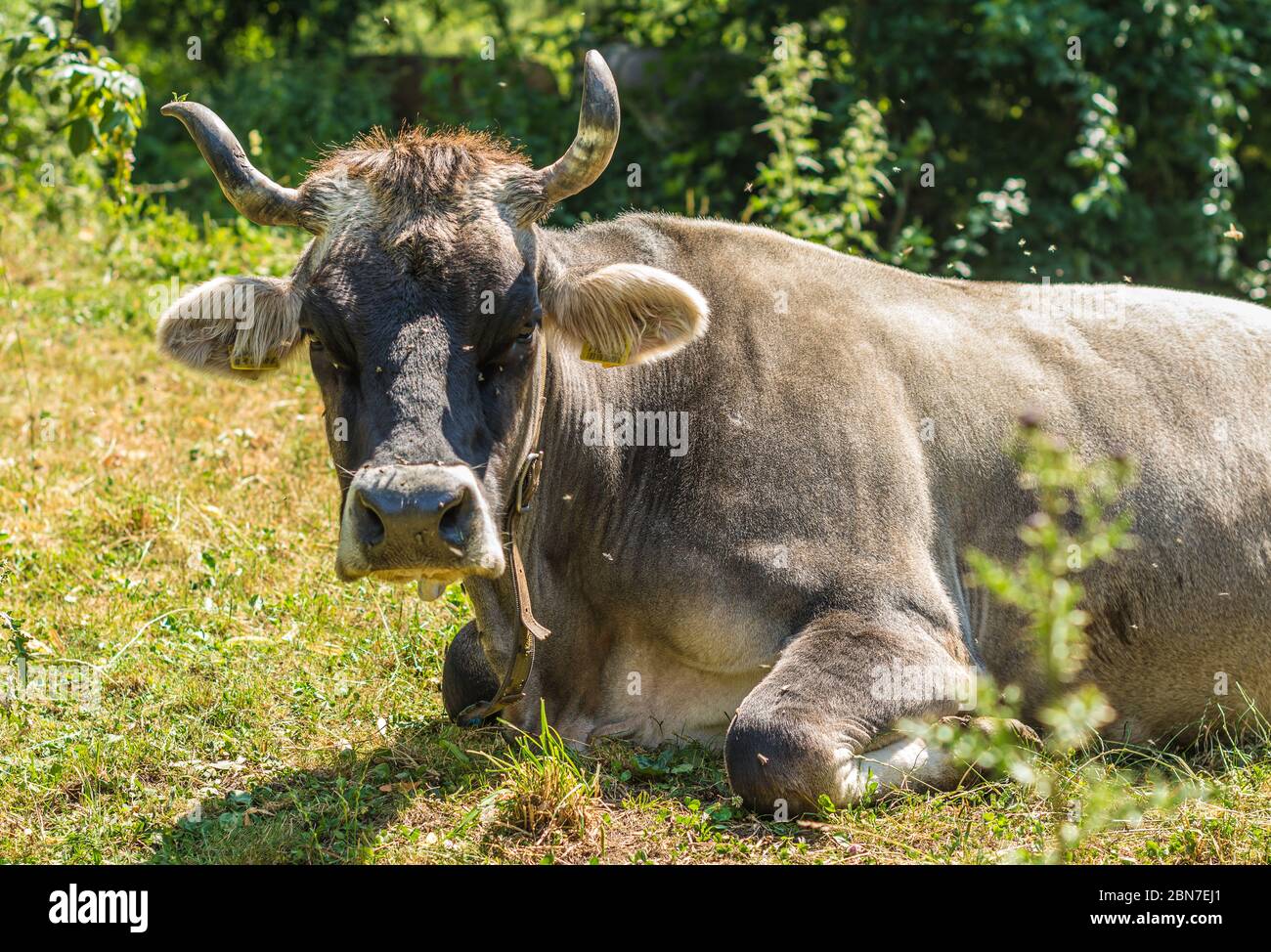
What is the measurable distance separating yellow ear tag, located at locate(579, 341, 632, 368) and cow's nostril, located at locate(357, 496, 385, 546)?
49.7 inches

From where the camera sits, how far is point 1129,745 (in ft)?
20.4

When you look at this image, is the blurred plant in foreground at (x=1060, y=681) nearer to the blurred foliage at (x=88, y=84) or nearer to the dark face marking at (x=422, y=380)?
the dark face marking at (x=422, y=380)

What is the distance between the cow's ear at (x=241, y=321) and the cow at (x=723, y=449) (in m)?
0.01

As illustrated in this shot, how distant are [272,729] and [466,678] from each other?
789mm

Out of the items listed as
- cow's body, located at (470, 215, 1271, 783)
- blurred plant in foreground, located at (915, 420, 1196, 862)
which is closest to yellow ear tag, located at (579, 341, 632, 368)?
cow's body, located at (470, 215, 1271, 783)

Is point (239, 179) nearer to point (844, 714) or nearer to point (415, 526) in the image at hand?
point (415, 526)

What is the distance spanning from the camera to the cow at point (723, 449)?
504cm

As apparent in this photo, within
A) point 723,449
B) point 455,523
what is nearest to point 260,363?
point 455,523

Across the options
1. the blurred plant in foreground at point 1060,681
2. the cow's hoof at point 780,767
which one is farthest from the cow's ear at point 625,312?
the blurred plant in foreground at point 1060,681

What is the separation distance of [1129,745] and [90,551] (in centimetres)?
497

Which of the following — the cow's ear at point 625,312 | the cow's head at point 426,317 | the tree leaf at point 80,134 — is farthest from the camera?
the tree leaf at point 80,134

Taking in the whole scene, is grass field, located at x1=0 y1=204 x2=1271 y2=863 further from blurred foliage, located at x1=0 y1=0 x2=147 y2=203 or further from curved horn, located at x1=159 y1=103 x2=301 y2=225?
curved horn, located at x1=159 y1=103 x2=301 y2=225

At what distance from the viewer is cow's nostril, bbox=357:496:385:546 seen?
4.62 metres

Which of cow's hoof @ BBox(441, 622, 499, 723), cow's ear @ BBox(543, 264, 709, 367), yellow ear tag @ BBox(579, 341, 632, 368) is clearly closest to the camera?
cow's ear @ BBox(543, 264, 709, 367)
